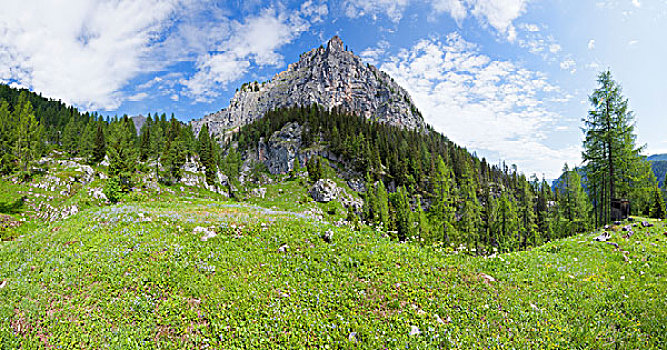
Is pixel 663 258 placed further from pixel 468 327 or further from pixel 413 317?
pixel 413 317

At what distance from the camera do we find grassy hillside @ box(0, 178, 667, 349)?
7.21 metres

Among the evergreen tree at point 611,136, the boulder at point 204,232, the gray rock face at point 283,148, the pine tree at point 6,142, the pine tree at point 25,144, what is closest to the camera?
the boulder at point 204,232

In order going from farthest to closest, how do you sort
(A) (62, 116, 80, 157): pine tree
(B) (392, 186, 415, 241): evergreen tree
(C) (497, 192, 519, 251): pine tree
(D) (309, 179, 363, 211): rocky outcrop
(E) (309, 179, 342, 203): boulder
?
(D) (309, 179, 363, 211): rocky outcrop < (E) (309, 179, 342, 203): boulder < (A) (62, 116, 80, 157): pine tree < (B) (392, 186, 415, 241): evergreen tree < (C) (497, 192, 519, 251): pine tree

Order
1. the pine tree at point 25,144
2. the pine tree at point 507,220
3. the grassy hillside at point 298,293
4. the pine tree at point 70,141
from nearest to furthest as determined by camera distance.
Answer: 1. the grassy hillside at point 298,293
2. the pine tree at point 25,144
3. the pine tree at point 507,220
4. the pine tree at point 70,141

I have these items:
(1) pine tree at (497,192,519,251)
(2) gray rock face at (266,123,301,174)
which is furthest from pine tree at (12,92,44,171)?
(1) pine tree at (497,192,519,251)

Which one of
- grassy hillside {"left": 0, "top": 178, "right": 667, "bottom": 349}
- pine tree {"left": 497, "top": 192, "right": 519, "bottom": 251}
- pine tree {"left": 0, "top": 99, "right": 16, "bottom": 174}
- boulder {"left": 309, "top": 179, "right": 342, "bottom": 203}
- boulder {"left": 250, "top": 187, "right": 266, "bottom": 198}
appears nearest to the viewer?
grassy hillside {"left": 0, "top": 178, "right": 667, "bottom": 349}

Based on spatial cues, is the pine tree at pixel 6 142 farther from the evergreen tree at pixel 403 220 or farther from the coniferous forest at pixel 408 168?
the evergreen tree at pixel 403 220

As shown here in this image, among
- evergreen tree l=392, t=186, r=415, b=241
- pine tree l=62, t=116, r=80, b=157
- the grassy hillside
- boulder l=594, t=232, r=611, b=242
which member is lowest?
evergreen tree l=392, t=186, r=415, b=241

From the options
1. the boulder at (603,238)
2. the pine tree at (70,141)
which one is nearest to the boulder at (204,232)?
the boulder at (603,238)

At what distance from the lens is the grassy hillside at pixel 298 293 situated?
23.7 feet

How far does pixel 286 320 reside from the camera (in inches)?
300

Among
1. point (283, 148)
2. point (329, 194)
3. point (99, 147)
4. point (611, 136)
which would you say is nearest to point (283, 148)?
point (283, 148)

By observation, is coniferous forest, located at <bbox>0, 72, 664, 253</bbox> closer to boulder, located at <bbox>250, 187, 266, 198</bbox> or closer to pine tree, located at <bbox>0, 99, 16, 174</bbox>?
pine tree, located at <bbox>0, 99, 16, 174</bbox>

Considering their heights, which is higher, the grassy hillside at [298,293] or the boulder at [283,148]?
the boulder at [283,148]
